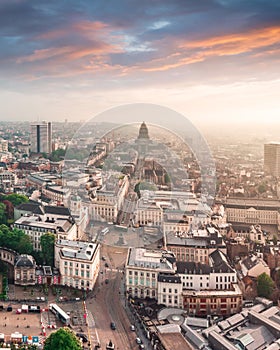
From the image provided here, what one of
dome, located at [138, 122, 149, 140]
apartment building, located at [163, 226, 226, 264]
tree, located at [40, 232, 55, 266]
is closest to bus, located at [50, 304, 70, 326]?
tree, located at [40, 232, 55, 266]

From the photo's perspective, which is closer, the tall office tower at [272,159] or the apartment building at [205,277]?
the apartment building at [205,277]

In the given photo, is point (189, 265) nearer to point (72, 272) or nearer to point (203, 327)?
point (203, 327)

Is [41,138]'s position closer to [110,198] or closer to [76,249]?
[110,198]

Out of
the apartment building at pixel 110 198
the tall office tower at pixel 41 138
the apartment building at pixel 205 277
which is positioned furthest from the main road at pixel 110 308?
the tall office tower at pixel 41 138

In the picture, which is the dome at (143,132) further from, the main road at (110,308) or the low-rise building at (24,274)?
the low-rise building at (24,274)

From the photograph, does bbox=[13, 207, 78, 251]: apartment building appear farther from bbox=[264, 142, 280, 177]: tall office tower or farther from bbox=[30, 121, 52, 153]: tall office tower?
bbox=[30, 121, 52, 153]: tall office tower

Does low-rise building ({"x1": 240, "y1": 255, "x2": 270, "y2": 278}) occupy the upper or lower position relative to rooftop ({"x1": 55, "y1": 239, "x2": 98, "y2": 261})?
lower
